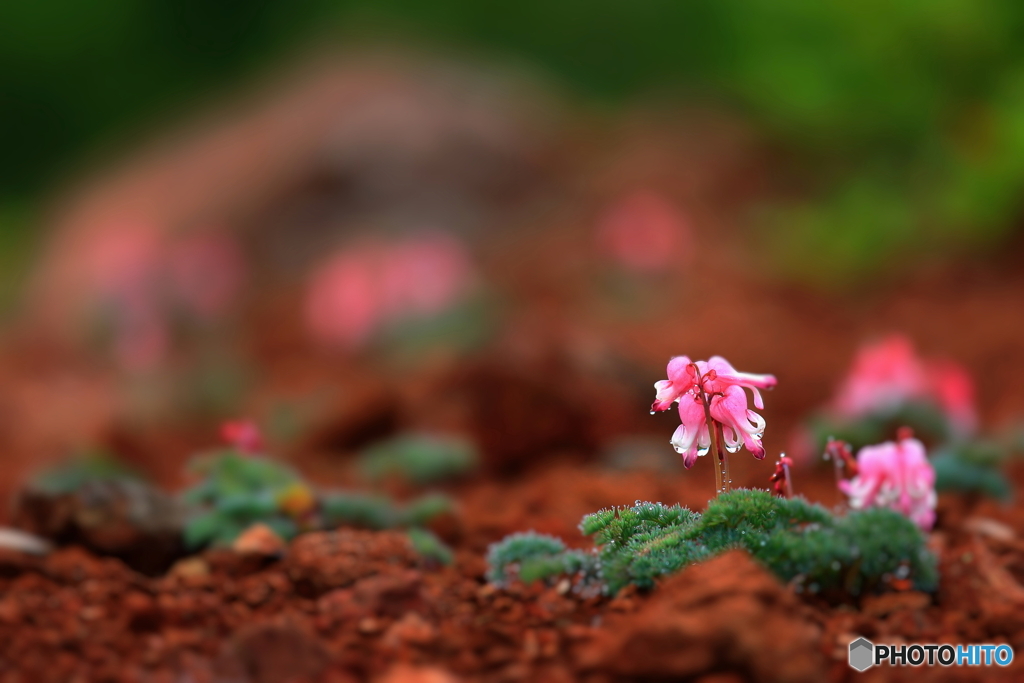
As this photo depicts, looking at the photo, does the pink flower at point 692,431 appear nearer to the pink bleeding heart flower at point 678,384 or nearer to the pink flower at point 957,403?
the pink bleeding heart flower at point 678,384

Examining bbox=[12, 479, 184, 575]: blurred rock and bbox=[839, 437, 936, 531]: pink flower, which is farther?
bbox=[12, 479, 184, 575]: blurred rock

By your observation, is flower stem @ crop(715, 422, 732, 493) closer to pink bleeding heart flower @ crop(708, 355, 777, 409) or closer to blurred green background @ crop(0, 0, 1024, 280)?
pink bleeding heart flower @ crop(708, 355, 777, 409)

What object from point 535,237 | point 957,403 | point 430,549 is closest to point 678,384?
point 430,549

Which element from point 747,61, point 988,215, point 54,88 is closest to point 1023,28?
point 988,215

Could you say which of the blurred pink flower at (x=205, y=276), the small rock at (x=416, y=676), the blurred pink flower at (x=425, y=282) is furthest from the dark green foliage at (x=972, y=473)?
the blurred pink flower at (x=205, y=276)

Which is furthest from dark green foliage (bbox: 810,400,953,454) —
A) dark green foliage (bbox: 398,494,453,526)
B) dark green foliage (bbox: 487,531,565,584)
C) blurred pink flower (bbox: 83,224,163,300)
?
blurred pink flower (bbox: 83,224,163,300)

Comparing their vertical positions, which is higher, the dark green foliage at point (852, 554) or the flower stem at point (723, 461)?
the flower stem at point (723, 461)
